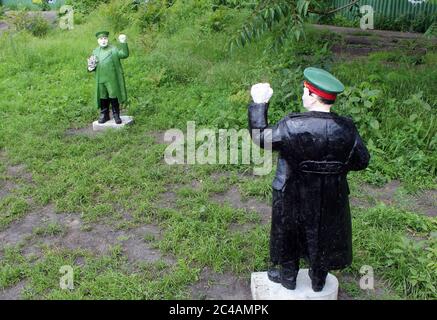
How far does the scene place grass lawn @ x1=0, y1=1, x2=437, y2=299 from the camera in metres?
3.79

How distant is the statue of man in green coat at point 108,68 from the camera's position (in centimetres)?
630

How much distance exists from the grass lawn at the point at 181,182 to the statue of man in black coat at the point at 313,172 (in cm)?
65

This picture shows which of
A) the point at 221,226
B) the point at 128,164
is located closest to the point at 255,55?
the point at 128,164

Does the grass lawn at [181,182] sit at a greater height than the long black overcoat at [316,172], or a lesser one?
lesser

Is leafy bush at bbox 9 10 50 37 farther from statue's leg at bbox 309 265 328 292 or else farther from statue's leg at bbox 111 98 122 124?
statue's leg at bbox 309 265 328 292

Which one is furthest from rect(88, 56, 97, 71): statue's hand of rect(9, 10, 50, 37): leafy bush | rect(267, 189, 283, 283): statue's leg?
rect(9, 10, 50, 37): leafy bush

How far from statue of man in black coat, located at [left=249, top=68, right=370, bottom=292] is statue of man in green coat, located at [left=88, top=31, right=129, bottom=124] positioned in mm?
3732

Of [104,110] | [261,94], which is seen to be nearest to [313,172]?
[261,94]

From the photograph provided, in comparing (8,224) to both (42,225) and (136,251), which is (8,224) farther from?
(136,251)

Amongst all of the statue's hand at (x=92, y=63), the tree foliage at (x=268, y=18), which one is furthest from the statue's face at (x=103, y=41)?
the tree foliage at (x=268, y=18)

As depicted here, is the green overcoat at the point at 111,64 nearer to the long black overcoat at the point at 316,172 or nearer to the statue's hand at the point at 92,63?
the statue's hand at the point at 92,63

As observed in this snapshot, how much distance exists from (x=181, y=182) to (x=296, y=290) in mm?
2279

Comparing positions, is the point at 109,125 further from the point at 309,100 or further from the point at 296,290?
the point at 309,100

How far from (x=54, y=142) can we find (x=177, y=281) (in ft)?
10.7
